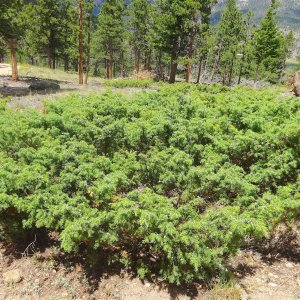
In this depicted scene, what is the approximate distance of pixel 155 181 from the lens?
5441 millimetres

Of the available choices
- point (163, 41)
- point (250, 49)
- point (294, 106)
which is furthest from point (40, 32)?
point (294, 106)

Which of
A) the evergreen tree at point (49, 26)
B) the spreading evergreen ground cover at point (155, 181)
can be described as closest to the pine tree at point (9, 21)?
the spreading evergreen ground cover at point (155, 181)

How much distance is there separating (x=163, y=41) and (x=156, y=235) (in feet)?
80.1

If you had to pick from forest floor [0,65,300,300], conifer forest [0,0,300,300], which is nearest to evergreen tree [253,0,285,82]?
conifer forest [0,0,300,300]

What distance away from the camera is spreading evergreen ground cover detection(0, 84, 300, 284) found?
434cm

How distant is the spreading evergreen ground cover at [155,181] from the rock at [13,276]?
0.64 m

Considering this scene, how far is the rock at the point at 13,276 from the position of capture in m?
5.11

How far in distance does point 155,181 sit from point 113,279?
1.77m

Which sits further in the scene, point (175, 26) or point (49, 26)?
point (49, 26)

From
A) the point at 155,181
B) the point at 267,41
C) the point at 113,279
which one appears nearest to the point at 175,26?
the point at 267,41

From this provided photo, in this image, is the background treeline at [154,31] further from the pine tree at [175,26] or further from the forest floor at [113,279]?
the forest floor at [113,279]

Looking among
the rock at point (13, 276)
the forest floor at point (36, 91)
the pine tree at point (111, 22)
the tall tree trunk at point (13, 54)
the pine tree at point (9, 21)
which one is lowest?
the rock at point (13, 276)

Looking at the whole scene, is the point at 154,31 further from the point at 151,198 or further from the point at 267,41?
the point at 151,198

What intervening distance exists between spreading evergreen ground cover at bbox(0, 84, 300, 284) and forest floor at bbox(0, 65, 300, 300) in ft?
0.94
